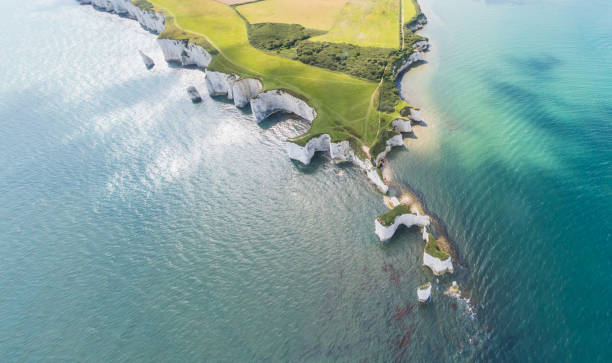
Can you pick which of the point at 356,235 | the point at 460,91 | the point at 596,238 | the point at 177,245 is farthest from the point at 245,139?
the point at 596,238

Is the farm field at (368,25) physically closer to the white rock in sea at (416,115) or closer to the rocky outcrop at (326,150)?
the white rock in sea at (416,115)

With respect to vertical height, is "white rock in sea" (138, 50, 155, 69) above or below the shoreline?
above

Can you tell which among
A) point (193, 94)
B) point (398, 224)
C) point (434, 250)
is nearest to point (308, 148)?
point (398, 224)

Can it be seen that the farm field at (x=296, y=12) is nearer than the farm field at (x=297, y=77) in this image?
No

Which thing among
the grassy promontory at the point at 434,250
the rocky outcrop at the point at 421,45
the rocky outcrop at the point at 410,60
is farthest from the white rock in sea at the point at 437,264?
the rocky outcrop at the point at 421,45

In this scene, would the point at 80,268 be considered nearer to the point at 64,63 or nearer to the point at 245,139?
the point at 245,139

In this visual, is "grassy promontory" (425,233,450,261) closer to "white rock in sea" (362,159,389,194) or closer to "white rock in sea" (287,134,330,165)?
"white rock in sea" (362,159,389,194)

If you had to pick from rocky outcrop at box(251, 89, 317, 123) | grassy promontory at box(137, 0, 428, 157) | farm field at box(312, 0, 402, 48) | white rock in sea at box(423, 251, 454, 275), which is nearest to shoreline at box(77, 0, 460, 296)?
rocky outcrop at box(251, 89, 317, 123)
